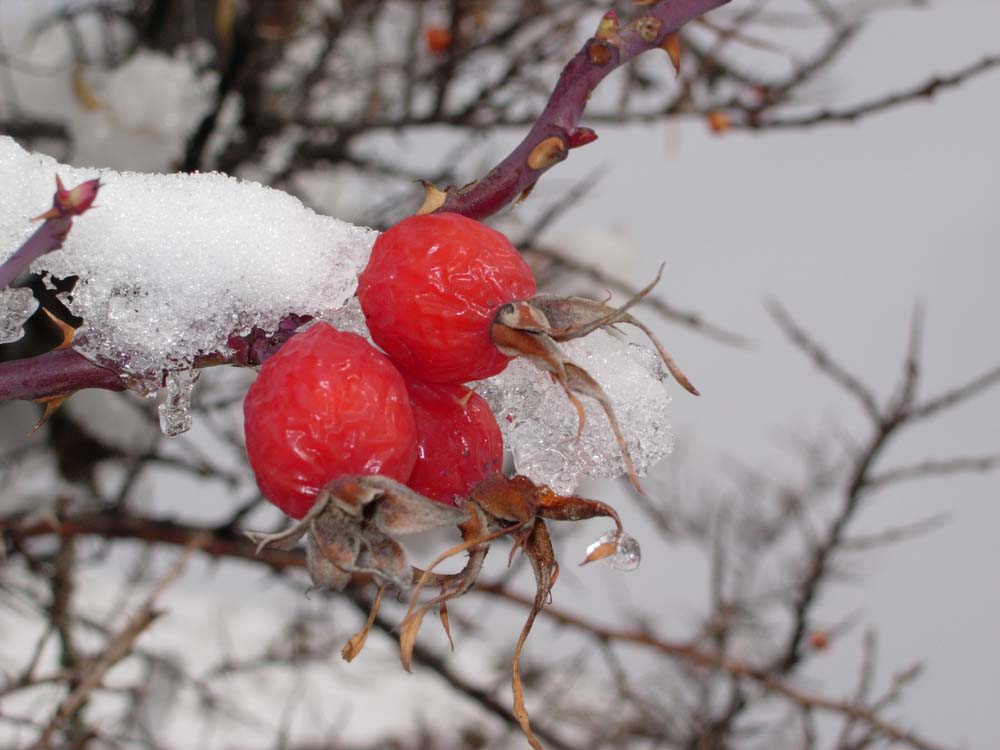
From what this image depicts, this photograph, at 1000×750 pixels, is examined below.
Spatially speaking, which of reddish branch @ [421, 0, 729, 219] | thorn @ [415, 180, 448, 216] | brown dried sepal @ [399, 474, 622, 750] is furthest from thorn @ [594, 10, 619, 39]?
brown dried sepal @ [399, 474, 622, 750]

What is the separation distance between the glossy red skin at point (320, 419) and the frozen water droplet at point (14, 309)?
11 centimetres

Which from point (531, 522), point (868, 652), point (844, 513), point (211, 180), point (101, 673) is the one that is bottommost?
point (101, 673)

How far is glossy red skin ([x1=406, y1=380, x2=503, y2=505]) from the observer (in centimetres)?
39

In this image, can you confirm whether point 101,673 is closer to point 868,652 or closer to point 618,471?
point 618,471

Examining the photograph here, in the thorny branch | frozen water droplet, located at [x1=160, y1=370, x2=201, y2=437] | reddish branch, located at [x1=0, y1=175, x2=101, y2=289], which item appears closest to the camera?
reddish branch, located at [x1=0, y1=175, x2=101, y2=289]

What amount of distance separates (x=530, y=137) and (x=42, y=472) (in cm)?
192

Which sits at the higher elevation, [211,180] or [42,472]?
[42,472]

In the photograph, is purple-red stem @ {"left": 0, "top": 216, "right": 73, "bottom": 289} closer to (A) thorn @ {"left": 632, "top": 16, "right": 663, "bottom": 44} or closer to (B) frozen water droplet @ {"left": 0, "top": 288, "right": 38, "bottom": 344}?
(B) frozen water droplet @ {"left": 0, "top": 288, "right": 38, "bottom": 344}

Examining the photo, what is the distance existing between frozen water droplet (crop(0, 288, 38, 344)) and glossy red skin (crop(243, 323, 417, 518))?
0.11m

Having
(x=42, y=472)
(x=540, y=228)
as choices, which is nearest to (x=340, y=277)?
(x=540, y=228)

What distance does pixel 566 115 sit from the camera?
395 mm

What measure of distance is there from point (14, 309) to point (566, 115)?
25 cm

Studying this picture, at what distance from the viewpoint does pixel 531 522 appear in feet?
1.23

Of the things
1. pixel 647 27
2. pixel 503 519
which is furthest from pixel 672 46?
pixel 503 519
